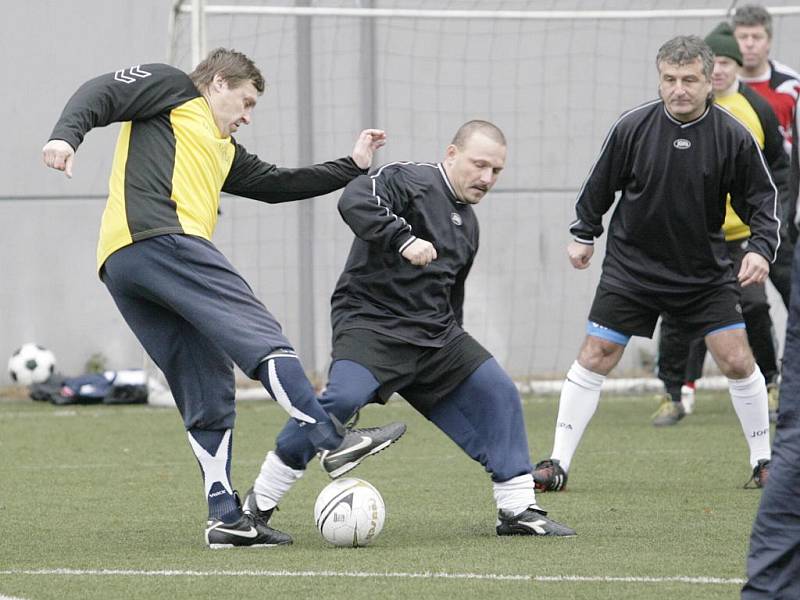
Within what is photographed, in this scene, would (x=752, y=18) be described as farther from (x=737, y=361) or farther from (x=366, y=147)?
(x=366, y=147)

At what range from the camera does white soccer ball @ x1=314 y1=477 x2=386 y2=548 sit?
562 centimetres

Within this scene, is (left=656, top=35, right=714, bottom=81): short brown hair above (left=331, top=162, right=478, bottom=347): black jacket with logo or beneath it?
above

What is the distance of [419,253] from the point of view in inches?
223

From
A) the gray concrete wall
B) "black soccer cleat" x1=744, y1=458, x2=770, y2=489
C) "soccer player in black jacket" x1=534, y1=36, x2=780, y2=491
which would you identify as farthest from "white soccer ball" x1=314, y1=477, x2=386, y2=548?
the gray concrete wall

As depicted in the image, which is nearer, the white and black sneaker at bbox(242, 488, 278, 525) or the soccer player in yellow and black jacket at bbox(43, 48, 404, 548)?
the soccer player in yellow and black jacket at bbox(43, 48, 404, 548)

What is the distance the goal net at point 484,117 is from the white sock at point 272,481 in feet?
24.8

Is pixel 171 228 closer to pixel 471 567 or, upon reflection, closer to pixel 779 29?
pixel 471 567

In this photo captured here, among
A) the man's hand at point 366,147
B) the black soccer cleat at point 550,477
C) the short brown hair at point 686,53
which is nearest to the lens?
the man's hand at point 366,147

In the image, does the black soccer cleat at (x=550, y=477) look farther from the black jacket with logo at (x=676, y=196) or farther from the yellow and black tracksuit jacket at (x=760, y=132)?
the yellow and black tracksuit jacket at (x=760, y=132)

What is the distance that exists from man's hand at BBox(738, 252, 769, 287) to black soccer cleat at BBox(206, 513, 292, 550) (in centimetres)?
254

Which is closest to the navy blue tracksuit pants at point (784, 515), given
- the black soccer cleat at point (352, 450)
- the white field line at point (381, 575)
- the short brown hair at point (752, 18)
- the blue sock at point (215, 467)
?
the white field line at point (381, 575)

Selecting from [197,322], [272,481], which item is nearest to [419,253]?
[197,322]

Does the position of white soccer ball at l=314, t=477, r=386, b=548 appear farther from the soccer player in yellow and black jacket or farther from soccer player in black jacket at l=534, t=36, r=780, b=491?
soccer player in black jacket at l=534, t=36, r=780, b=491

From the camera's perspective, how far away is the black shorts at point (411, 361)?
593 cm
